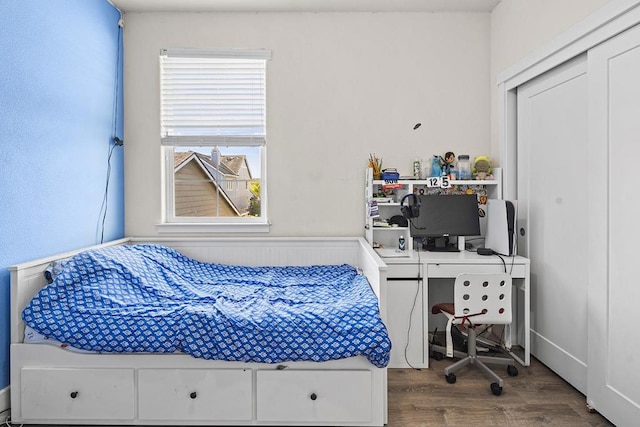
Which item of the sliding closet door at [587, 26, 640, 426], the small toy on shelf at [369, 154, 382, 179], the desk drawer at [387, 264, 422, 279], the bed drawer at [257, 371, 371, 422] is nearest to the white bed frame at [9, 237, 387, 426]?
the bed drawer at [257, 371, 371, 422]

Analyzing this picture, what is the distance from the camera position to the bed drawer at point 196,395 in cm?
190

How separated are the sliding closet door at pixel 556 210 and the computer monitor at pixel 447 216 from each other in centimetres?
34

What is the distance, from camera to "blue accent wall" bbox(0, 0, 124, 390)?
202 centimetres

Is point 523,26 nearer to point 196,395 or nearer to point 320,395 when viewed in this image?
point 320,395

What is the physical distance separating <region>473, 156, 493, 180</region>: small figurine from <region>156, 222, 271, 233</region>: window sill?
1.71m

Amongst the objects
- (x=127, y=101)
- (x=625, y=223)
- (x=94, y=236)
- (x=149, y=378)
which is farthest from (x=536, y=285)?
(x=127, y=101)

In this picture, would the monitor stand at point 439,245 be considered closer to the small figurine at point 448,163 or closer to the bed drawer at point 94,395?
the small figurine at point 448,163

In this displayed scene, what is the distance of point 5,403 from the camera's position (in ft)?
6.48

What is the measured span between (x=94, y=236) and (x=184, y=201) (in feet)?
2.43

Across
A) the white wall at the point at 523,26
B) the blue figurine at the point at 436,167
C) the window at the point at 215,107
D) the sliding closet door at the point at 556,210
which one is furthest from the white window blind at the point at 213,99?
the sliding closet door at the point at 556,210

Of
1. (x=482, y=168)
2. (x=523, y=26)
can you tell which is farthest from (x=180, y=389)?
(x=523, y=26)

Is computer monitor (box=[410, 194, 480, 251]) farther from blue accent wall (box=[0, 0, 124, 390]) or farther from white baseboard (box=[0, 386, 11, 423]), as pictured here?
white baseboard (box=[0, 386, 11, 423])

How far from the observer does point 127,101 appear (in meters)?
3.18

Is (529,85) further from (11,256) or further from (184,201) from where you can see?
(11,256)
